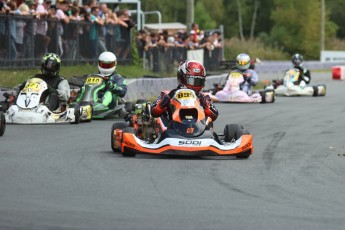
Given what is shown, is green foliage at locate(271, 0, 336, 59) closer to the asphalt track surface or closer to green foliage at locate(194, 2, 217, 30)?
green foliage at locate(194, 2, 217, 30)

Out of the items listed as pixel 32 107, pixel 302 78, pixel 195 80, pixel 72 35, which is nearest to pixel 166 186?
pixel 195 80

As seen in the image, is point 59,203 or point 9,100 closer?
point 59,203

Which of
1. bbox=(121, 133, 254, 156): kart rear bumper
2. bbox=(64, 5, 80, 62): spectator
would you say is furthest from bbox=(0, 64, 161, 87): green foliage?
bbox=(121, 133, 254, 156): kart rear bumper

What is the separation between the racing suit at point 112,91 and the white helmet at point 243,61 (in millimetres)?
6390

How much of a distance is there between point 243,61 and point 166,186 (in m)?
15.4

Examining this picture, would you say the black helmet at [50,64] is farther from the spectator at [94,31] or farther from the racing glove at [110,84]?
the spectator at [94,31]

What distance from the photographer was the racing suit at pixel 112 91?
1864 centimetres

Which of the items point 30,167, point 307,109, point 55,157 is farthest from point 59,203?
point 307,109

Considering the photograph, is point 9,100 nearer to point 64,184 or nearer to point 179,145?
point 179,145

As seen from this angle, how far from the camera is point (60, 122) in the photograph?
17.3 metres

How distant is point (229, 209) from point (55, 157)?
4.10 m

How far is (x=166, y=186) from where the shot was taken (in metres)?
9.70

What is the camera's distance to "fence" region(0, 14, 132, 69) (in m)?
22.5

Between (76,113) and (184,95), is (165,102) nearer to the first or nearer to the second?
(184,95)
